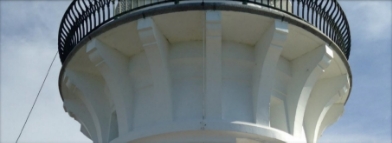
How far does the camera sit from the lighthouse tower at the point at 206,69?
1296 cm

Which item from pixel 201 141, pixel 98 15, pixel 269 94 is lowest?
pixel 201 141

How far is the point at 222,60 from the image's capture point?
13430mm

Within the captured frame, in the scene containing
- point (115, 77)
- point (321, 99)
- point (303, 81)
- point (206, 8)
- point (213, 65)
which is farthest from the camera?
point (321, 99)

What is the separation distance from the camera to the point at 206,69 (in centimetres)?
1320

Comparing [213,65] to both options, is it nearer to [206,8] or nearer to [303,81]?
[206,8]

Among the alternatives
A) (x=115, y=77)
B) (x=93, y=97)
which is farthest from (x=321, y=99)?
(x=93, y=97)

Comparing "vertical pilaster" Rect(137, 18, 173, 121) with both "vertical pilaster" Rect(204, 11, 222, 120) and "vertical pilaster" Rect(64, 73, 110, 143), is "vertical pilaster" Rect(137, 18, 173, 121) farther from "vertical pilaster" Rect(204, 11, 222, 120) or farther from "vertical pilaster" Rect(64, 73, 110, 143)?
"vertical pilaster" Rect(64, 73, 110, 143)

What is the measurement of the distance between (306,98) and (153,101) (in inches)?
92.1

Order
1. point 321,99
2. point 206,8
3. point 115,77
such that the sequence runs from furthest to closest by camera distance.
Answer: point 321,99 < point 115,77 < point 206,8

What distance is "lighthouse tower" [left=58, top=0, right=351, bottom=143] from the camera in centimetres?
1296

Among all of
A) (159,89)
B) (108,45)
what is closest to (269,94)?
(159,89)

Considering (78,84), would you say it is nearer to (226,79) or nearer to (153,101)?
(153,101)

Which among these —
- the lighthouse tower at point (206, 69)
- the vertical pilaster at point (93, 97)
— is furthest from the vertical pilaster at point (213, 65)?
the vertical pilaster at point (93, 97)

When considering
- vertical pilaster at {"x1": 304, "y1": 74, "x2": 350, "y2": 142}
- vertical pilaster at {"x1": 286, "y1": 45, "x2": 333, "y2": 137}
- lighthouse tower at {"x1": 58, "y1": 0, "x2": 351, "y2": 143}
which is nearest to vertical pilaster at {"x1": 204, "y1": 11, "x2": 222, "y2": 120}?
lighthouse tower at {"x1": 58, "y1": 0, "x2": 351, "y2": 143}
